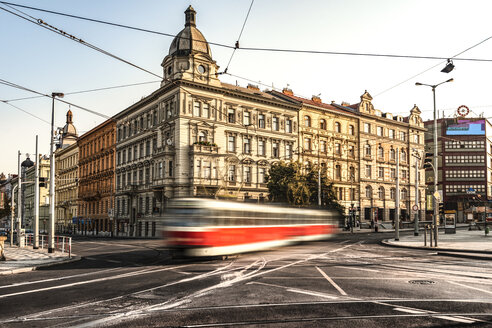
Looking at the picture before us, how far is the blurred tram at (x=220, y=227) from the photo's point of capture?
702 inches

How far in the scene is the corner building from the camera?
4719 cm

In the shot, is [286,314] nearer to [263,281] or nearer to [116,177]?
[263,281]

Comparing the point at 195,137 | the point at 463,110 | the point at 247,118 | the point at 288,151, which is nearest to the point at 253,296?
the point at 195,137

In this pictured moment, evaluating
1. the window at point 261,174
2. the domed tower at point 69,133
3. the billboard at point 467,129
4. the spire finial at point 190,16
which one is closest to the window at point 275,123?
the window at point 261,174

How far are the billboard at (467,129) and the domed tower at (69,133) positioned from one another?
269ft

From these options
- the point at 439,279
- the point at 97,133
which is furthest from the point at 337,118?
the point at 439,279

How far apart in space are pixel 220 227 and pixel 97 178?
55.5 meters

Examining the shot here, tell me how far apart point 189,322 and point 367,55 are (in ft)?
45.4

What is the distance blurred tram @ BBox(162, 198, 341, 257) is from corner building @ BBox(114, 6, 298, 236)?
64.9 ft

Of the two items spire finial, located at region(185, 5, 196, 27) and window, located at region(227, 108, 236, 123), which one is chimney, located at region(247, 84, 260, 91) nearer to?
window, located at region(227, 108, 236, 123)

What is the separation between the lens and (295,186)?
151ft

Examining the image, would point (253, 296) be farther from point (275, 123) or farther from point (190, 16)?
point (275, 123)

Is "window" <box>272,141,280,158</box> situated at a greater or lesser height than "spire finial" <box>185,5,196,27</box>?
lesser

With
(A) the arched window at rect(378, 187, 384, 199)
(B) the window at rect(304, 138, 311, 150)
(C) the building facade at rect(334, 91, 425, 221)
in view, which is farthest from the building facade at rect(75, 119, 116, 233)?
(A) the arched window at rect(378, 187, 384, 199)
